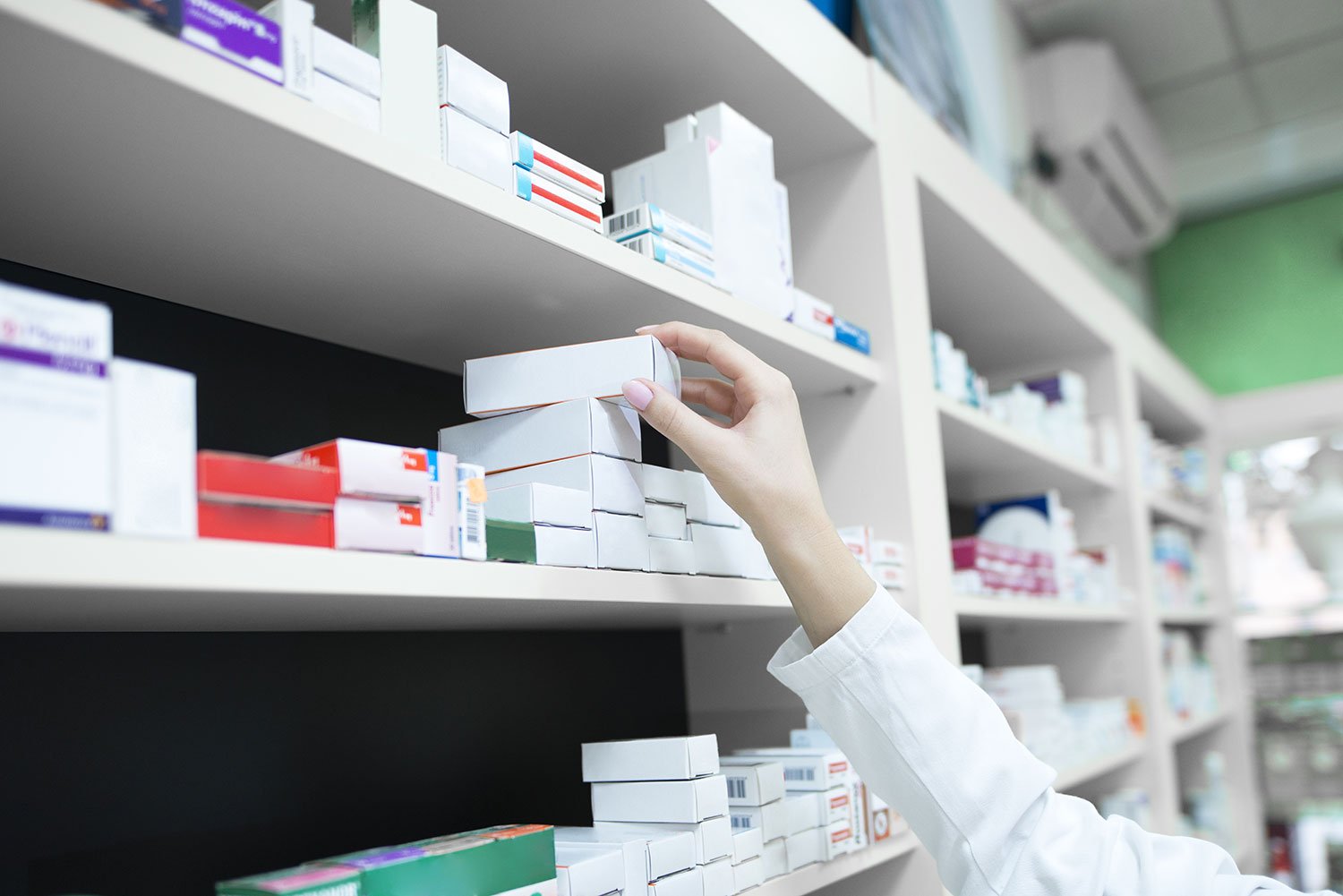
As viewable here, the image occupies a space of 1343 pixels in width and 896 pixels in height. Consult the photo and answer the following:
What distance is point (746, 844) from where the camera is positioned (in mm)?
1243

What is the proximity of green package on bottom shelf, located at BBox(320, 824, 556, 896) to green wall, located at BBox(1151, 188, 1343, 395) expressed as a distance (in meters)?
4.74

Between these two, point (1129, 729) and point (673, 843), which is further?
point (1129, 729)

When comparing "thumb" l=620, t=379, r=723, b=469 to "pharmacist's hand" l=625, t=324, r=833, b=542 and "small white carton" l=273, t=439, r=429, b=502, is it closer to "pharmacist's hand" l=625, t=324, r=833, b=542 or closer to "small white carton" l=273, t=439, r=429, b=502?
"pharmacist's hand" l=625, t=324, r=833, b=542

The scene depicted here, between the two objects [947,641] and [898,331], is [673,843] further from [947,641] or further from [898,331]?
[898,331]

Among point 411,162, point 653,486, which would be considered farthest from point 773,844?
point 411,162

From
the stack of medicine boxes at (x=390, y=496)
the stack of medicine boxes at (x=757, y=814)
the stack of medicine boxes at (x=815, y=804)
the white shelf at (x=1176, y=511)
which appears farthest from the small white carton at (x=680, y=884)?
the white shelf at (x=1176, y=511)

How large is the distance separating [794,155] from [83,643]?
1.27m

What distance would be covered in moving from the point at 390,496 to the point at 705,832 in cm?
54

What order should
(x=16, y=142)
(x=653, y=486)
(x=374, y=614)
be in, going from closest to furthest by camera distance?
(x=16, y=142), (x=374, y=614), (x=653, y=486)

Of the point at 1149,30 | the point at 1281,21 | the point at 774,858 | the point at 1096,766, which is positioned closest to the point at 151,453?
the point at 774,858

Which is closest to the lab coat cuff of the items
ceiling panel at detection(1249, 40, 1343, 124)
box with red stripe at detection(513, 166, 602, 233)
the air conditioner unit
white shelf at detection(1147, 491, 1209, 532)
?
box with red stripe at detection(513, 166, 602, 233)

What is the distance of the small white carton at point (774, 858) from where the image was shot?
129 centimetres

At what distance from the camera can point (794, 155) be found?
5.89ft

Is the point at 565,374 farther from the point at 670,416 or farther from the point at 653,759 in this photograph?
the point at 653,759
